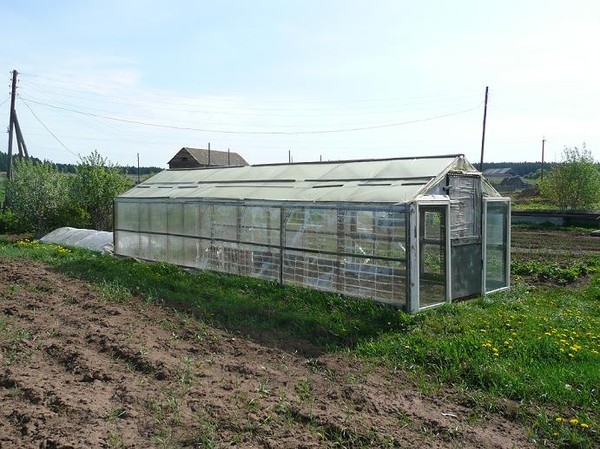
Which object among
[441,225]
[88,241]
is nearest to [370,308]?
[441,225]

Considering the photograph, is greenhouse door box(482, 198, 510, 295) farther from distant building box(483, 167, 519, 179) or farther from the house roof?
distant building box(483, 167, 519, 179)

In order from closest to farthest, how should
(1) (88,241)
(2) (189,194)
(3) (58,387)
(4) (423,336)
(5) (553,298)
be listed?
(3) (58,387) < (4) (423,336) < (5) (553,298) < (2) (189,194) < (1) (88,241)

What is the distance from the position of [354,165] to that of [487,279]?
3.26 meters

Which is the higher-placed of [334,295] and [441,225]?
[441,225]

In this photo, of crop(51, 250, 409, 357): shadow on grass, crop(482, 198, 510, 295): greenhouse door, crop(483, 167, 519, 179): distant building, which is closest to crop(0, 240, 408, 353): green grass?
crop(51, 250, 409, 357): shadow on grass

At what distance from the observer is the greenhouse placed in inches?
344

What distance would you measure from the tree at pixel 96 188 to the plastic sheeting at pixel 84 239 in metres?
2.16

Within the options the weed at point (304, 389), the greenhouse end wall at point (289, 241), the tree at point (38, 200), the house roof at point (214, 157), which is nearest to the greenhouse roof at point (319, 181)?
the greenhouse end wall at point (289, 241)

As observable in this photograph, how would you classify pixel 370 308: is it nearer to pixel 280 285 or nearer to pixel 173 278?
pixel 280 285

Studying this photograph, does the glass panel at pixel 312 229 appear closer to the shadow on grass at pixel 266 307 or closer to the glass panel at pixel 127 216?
the shadow on grass at pixel 266 307

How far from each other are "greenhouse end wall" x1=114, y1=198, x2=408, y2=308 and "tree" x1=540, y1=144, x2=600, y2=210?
2370cm

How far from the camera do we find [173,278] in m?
11.3

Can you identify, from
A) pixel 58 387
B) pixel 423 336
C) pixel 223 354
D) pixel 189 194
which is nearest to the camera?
pixel 58 387

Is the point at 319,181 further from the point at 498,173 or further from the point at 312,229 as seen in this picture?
the point at 498,173
